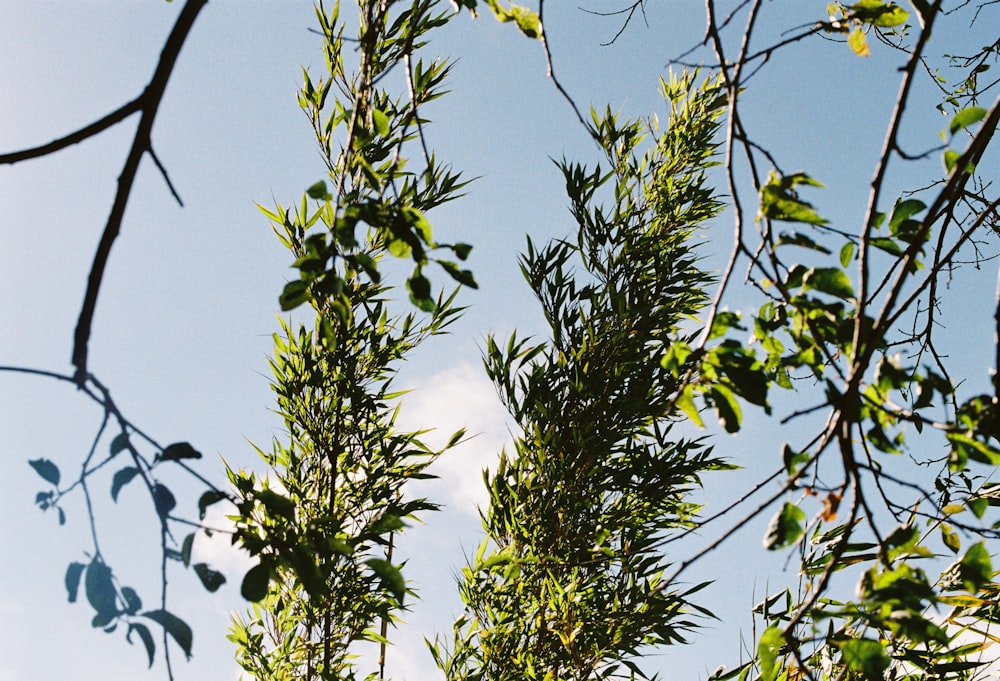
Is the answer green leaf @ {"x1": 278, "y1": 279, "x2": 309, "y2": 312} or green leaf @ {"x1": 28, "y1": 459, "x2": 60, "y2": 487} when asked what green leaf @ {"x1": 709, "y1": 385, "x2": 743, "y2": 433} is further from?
green leaf @ {"x1": 28, "y1": 459, "x2": 60, "y2": 487}

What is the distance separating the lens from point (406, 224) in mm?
723

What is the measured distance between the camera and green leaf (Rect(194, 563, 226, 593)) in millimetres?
689

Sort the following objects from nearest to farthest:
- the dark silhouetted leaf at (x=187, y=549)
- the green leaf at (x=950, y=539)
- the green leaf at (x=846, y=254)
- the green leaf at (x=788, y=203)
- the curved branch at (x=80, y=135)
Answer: the curved branch at (x=80, y=135) → the dark silhouetted leaf at (x=187, y=549) → the green leaf at (x=788, y=203) → the green leaf at (x=846, y=254) → the green leaf at (x=950, y=539)

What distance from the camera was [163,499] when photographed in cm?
68

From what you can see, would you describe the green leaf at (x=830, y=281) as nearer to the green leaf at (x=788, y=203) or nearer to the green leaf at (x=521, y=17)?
the green leaf at (x=788, y=203)

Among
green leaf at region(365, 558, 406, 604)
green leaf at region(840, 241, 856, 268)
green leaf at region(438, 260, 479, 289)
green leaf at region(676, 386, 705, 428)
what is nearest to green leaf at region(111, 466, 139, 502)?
green leaf at region(365, 558, 406, 604)

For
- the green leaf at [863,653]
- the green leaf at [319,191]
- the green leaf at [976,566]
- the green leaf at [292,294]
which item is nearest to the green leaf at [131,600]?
the green leaf at [292,294]

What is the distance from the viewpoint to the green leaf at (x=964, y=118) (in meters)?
0.81

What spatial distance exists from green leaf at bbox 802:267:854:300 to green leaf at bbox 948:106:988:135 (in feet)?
0.64

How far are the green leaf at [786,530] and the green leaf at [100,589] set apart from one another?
622mm

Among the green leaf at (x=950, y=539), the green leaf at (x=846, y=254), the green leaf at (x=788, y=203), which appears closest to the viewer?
the green leaf at (x=788, y=203)

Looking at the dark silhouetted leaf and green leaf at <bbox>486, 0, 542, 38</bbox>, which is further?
green leaf at <bbox>486, 0, 542, 38</bbox>

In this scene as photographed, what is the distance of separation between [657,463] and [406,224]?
2.14 meters

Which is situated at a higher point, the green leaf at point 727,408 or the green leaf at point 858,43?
the green leaf at point 858,43
